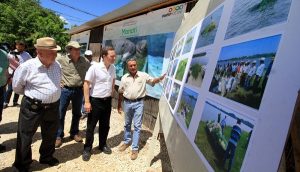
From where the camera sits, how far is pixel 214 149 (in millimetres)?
1540

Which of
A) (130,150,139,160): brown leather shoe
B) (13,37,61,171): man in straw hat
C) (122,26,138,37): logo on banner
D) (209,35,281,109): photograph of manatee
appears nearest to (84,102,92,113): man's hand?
(13,37,61,171): man in straw hat

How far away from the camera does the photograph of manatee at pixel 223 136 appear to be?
1241mm

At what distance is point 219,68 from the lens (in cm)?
171

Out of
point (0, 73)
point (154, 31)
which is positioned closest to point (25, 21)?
point (154, 31)

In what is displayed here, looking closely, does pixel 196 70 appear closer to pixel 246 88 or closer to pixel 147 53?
pixel 246 88

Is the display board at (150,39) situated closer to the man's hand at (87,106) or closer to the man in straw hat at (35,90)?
the man's hand at (87,106)

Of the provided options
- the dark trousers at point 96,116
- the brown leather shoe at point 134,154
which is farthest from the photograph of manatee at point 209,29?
the brown leather shoe at point 134,154

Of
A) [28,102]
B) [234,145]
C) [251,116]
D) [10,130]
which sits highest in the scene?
[251,116]

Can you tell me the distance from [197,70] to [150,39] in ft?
18.0

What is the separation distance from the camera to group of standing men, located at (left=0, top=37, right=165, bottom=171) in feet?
14.0

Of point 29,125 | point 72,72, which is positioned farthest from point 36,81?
point 72,72

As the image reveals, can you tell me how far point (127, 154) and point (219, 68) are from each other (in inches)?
165

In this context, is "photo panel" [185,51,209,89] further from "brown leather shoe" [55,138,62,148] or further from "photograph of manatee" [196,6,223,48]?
"brown leather shoe" [55,138,62,148]

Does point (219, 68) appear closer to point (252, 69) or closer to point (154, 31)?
point (252, 69)
